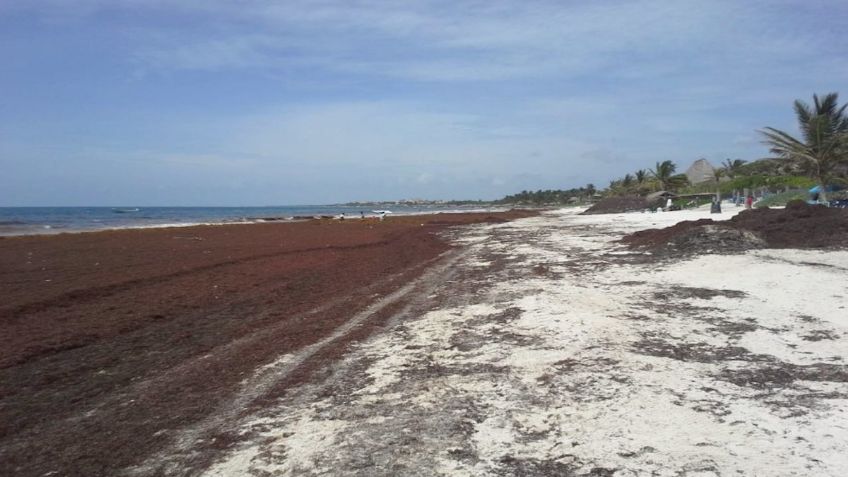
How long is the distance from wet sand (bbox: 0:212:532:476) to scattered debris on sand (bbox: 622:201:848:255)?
7.49m

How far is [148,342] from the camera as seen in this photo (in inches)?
310

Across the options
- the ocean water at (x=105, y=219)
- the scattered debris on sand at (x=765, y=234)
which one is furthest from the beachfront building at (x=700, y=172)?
the scattered debris on sand at (x=765, y=234)

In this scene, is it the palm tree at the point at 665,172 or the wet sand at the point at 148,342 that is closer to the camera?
the wet sand at the point at 148,342

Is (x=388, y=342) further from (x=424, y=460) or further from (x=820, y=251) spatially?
(x=820, y=251)

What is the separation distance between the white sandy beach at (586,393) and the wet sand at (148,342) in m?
0.77

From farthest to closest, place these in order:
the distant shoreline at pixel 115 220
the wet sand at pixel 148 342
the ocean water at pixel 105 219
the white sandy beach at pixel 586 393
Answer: the ocean water at pixel 105 219
the distant shoreline at pixel 115 220
the wet sand at pixel 148 342
the white sandy beach at pixel 586 393

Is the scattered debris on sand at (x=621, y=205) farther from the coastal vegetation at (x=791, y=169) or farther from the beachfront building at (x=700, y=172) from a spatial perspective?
the beachfront building at (x=700, y=172)

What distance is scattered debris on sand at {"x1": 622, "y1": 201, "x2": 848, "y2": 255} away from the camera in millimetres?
14430

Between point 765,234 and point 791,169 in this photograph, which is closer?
point 765,234

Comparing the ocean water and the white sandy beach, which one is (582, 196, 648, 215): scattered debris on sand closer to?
the ocean water

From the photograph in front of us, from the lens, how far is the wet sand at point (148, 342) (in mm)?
4562

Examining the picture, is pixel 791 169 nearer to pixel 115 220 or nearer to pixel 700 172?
pixel 700 172

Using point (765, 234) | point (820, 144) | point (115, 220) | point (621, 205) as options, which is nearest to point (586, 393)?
point (765, 234)

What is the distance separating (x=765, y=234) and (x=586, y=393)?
13455 mm
